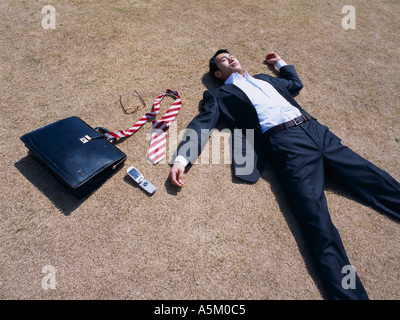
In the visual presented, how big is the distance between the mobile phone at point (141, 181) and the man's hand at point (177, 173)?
307 mm

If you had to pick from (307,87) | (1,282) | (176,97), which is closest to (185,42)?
(176,97)

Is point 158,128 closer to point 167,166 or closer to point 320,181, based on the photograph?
point 167,166

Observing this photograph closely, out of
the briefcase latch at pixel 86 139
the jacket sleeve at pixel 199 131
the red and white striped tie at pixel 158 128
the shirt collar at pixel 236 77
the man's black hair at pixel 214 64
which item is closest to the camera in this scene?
the briefcase latch at pixel 86 139

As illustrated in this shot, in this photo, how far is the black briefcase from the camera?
2934 millimetres

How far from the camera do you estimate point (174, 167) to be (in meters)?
3.32

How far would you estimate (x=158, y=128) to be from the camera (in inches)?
154

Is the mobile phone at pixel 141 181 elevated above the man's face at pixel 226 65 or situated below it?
below

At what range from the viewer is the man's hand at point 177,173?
326 cm

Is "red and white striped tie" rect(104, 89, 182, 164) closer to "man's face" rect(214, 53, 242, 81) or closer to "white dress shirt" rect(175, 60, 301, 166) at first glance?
"white dress shirt" rect(175, 60, 301, 166)

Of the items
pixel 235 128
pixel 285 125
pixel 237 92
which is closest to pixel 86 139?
pixel 235 128

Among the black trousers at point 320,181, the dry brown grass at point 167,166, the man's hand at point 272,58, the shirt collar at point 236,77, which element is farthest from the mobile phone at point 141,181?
the man's hand at point 272,58

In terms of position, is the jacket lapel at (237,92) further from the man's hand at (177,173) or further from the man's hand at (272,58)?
the man's hand at (272,58)

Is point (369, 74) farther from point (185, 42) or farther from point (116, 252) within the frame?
point (116, 252)

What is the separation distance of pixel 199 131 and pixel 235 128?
24.3 inches
